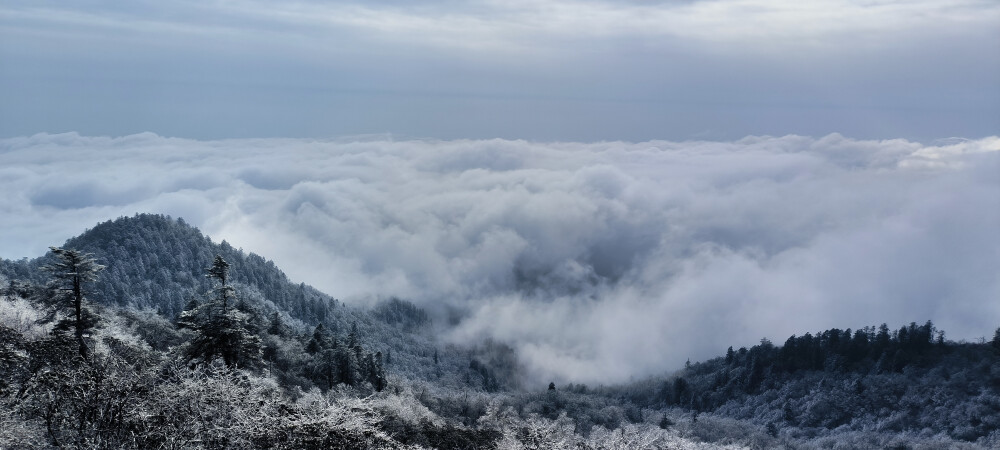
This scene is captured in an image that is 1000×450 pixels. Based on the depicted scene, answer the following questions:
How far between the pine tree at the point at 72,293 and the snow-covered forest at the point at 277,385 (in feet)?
0.41

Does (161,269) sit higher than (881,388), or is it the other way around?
(161,269)

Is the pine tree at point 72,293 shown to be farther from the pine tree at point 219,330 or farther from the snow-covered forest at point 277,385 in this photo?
the pine tree at point 219,330

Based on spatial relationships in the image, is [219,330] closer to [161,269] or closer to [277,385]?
[277,385]

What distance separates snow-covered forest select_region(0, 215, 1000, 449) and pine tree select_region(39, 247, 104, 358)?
125 millimetres

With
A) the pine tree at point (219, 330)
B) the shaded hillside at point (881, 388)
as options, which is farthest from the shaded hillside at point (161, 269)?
the shaded hillside at point (881, 388)

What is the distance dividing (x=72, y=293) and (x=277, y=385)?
78.8 ft

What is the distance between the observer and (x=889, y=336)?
19275 centimetres

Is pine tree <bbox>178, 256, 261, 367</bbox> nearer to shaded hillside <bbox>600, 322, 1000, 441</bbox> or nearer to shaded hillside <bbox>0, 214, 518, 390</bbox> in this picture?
shaded hillside <bbox>0, 214, 518, 390</bbox>

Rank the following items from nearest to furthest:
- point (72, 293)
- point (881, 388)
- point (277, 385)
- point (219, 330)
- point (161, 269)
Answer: point (72, 293) < point (219, 330) < point (277, 385) < point (161, 269) < point (881, 388)

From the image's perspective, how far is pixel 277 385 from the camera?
6719 cm

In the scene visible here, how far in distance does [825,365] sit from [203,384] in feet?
617

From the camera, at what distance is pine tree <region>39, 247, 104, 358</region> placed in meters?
46.3

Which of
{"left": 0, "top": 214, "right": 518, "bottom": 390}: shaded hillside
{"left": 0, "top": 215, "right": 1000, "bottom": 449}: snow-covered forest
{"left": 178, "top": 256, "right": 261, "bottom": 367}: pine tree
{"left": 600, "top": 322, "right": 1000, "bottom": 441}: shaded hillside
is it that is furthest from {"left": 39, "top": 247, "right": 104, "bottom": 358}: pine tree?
{"left": 600, "top": 322, "right": 1000, "bottom": 441}: shaded hillside

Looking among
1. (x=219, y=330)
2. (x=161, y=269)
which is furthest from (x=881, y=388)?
(x=161, y=269)
